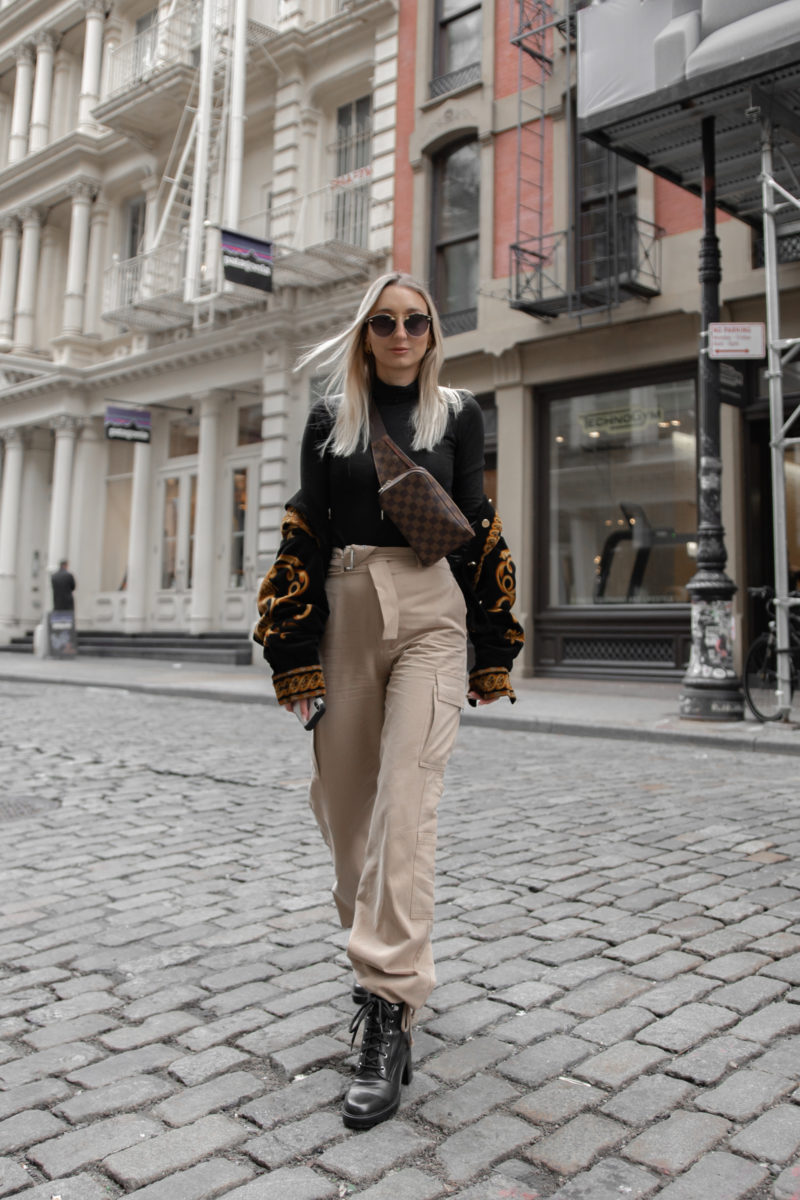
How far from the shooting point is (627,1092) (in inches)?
95.7

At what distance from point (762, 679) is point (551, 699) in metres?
2.99

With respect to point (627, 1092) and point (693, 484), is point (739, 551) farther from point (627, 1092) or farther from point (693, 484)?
point (627, 1092)

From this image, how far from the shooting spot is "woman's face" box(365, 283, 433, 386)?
2.70m

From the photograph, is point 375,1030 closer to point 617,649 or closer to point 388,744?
point 388,744

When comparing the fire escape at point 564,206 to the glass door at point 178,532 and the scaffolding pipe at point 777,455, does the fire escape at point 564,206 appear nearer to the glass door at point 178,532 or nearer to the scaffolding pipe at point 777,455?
the scaffolding pipe at point 777,455

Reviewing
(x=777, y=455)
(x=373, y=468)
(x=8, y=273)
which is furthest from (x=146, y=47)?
(x=373, y=468)

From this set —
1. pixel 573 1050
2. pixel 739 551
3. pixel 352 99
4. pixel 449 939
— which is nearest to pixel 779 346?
pixel 739 551

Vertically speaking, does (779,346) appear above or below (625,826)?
above

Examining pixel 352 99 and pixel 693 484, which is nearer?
pixel 693 484

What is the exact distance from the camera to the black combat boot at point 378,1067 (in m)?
2.28

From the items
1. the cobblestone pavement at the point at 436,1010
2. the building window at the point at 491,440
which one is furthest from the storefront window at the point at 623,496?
the cobblestone pavement at the point at 436,1010

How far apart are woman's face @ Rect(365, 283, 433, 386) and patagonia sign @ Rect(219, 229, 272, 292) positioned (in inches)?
586

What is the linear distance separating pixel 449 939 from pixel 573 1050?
3.11 feet

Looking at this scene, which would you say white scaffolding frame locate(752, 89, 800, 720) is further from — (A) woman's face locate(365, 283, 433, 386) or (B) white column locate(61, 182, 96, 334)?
(B) white column locate(61, 182, 96, 334)
